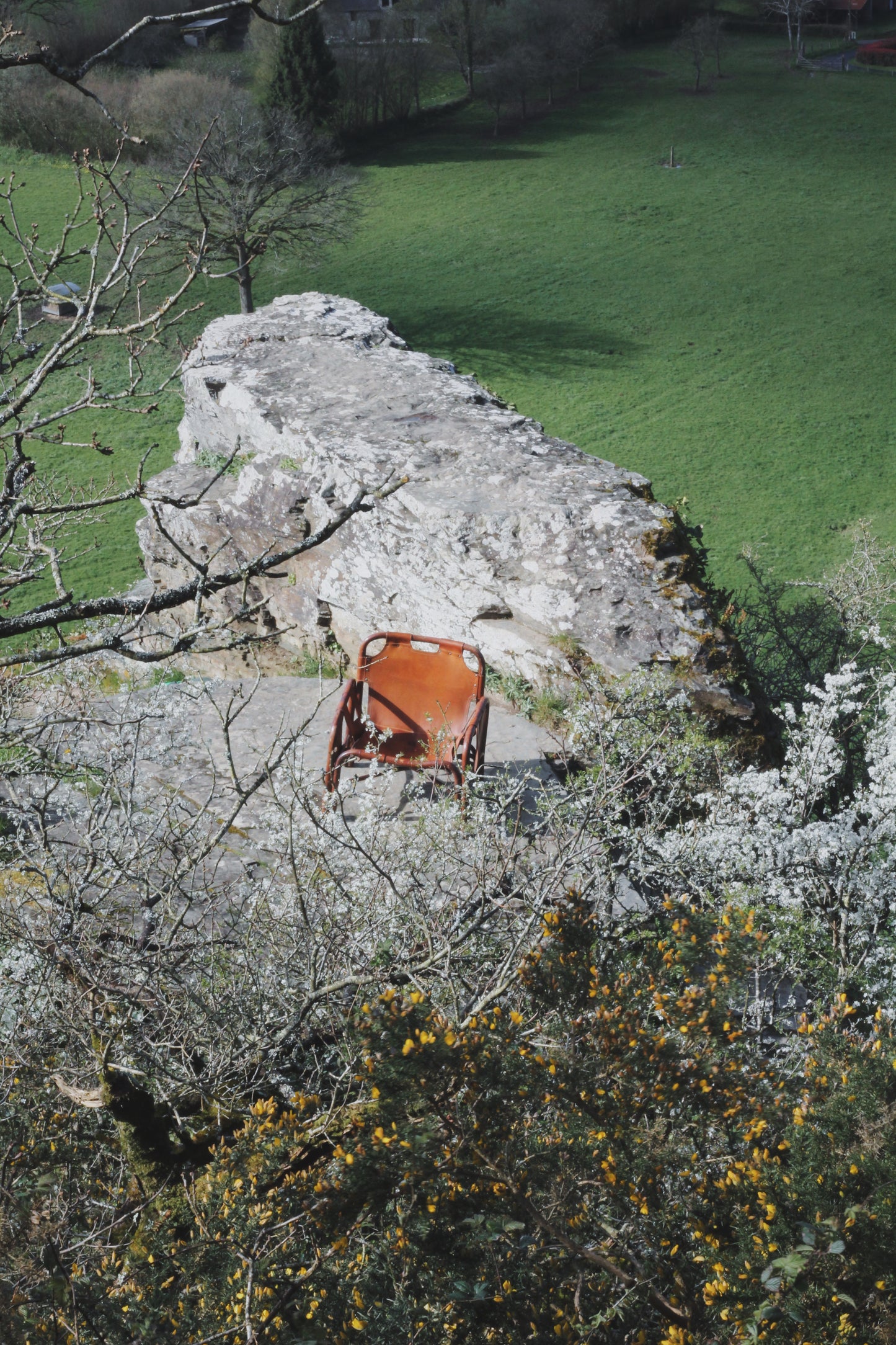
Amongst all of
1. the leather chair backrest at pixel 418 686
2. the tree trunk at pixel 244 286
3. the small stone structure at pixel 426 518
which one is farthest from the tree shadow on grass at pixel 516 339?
the leather chair backrest at pixel 418 686

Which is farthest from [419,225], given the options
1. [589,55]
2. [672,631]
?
[672,631]

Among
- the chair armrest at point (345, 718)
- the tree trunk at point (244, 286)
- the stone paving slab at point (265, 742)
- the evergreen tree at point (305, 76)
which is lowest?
the stone paving slab at point (265, 742)

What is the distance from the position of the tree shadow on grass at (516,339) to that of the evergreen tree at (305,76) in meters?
8.07

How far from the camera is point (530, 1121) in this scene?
9.50 feet

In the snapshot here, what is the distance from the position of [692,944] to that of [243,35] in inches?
1417

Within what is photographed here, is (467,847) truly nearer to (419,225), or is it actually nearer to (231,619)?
(231,619)

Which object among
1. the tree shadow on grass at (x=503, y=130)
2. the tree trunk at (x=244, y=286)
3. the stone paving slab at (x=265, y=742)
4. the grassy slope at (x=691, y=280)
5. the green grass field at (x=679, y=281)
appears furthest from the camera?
the tree shadow on grass at (x=503, y=130)

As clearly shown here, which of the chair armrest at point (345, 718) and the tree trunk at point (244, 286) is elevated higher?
the tree trunk at point (244, 286)

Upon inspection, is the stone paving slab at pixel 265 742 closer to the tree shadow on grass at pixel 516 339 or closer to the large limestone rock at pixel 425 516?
the large limestone rock at pixel 425 516

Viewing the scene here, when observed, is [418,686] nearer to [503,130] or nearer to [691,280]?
[691,280]

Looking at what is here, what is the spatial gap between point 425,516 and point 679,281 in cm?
1490

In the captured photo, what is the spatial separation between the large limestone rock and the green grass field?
13.4 ft

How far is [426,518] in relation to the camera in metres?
7.68

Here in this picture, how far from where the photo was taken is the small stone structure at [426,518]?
7043 millimetres
